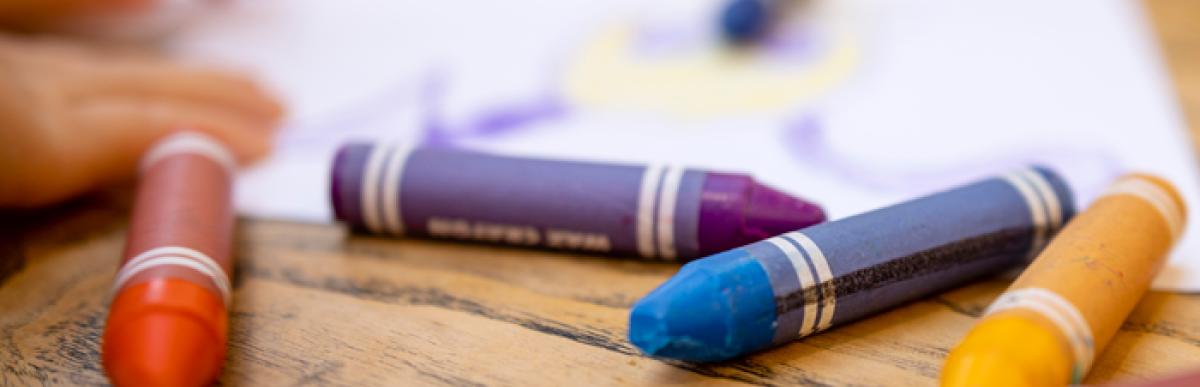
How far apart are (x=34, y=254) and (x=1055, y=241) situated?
49cm

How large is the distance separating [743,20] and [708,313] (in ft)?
1.26

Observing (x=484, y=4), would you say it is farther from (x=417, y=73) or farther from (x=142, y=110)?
(x=142, y=110)

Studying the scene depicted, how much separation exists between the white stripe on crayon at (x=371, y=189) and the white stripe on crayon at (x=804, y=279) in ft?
0.69

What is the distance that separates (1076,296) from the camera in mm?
Result: 404

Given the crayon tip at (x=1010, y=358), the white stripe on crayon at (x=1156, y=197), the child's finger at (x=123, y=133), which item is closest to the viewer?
the crayon tip at (x=1010, y=358)

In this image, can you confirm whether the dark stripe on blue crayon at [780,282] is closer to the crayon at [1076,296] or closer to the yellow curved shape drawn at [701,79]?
the crayon at [1076,296]

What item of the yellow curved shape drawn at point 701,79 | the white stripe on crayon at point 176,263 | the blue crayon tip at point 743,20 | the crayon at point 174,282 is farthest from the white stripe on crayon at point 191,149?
the blue crayon tip at point 743,20

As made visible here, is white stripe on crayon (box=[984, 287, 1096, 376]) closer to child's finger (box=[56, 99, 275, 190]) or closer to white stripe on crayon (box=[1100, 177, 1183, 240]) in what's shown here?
white stripe on crayon (box=[1100, 177, 1183, 240])

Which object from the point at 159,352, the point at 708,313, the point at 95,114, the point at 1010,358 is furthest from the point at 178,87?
the point at 1010,358

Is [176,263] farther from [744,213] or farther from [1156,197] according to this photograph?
[1156,197]

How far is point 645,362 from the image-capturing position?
0.44 metres

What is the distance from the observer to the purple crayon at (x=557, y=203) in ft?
1.63

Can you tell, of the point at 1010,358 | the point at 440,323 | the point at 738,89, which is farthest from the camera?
the point at 738,89

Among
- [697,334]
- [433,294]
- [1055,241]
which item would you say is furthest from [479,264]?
[1055,241]
